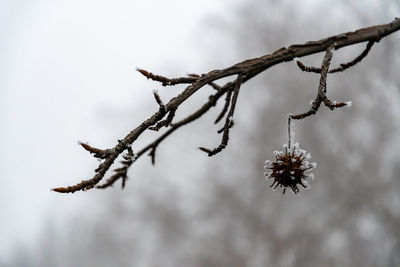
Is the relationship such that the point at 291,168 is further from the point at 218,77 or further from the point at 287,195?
the point at 287,195

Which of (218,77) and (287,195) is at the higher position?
(287,195)

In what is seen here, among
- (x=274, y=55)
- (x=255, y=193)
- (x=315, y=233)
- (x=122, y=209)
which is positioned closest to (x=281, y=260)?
(x=315, y=233)

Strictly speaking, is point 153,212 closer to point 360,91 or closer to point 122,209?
point 122,209

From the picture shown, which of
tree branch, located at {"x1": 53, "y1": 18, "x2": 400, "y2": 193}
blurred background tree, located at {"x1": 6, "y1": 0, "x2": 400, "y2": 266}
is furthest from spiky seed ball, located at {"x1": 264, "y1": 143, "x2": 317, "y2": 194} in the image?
blurred background tree, located at {"x1": 6, "y1": 0, "x2": 400, "y2": 266}

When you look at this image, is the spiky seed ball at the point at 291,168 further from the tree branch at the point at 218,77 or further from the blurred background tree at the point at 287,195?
the blurred background tree at the point at 287,195

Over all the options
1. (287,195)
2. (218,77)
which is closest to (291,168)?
(218,77)

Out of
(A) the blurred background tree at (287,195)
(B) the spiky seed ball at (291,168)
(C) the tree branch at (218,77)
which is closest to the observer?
(C) the tree branch at (218,77)

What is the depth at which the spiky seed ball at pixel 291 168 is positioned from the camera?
1648mm

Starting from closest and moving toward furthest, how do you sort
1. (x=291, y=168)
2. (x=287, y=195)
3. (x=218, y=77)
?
(x=218, y=77), (x=291, y=168), (x=287, y=195)

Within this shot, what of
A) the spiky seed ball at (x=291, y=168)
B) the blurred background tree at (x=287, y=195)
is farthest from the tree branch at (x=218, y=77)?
the blurred background tree at (x=287, y=195)

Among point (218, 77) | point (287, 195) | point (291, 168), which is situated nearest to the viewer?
point (218, 77)

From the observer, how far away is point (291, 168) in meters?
1.65

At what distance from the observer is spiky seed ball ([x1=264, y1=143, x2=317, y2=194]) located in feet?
5.41

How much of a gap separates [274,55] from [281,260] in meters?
9.36
